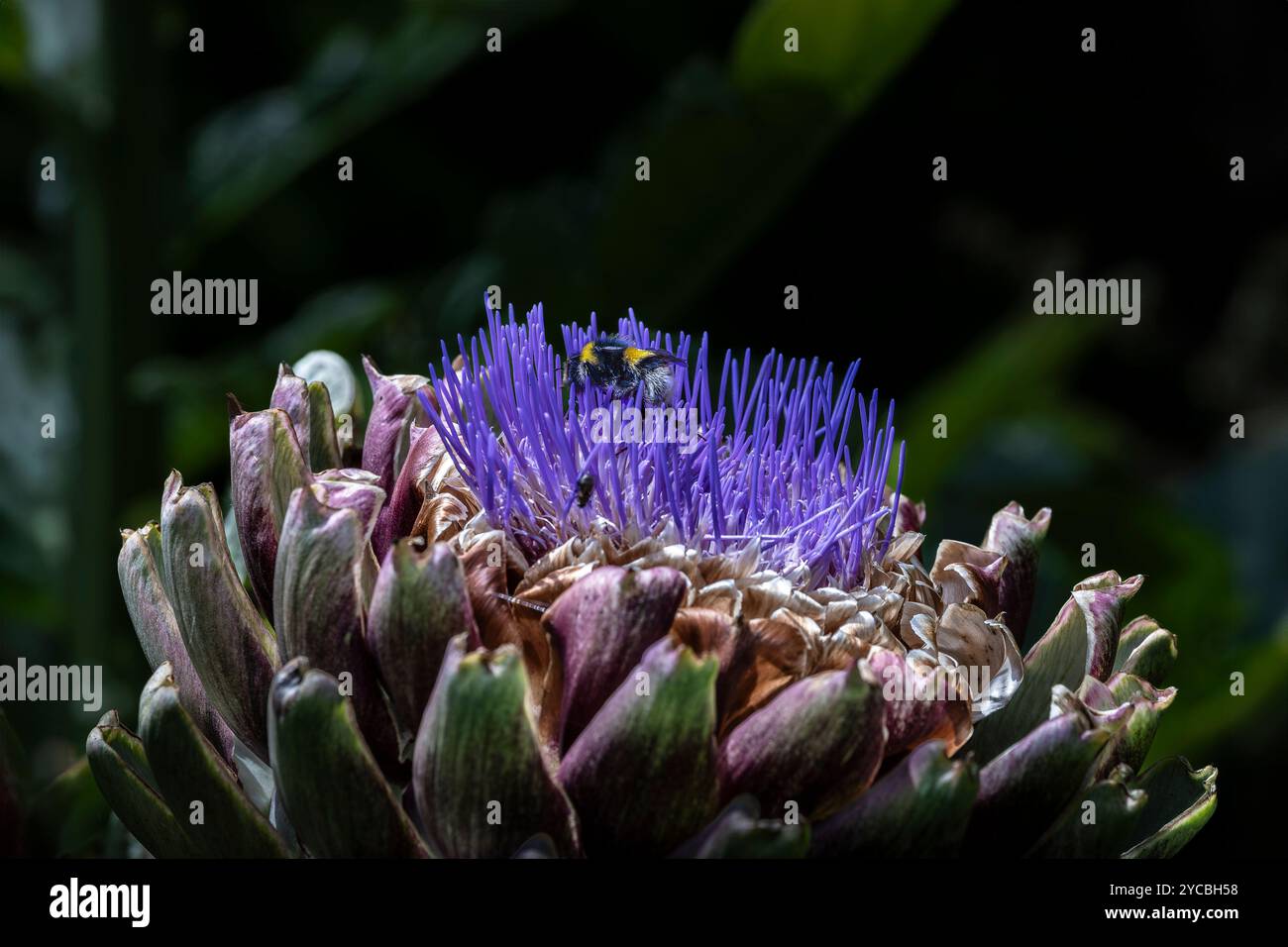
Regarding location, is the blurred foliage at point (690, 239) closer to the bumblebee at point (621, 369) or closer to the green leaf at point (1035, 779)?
the bumblebee at point (621, 369)

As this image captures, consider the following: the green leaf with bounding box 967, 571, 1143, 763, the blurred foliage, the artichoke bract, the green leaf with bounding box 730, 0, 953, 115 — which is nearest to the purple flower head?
the artichoke bract

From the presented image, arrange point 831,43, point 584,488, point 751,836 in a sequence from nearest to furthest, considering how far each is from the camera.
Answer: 1. point 751,836
2. point 584,488
3. point 831,43

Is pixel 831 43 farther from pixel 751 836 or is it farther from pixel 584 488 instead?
pixel 751 836

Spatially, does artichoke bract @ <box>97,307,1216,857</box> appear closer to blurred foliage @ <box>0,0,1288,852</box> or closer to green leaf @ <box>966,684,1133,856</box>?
green leaf @ <box>966,684,1133,856</box>

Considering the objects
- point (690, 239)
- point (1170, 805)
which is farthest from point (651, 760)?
point (690, 239)

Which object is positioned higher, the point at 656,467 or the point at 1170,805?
the point at 656,467

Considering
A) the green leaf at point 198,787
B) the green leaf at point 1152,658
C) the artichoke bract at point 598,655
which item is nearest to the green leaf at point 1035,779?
the artichoke bract at point 598,655

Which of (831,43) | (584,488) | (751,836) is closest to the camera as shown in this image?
(751,836)
